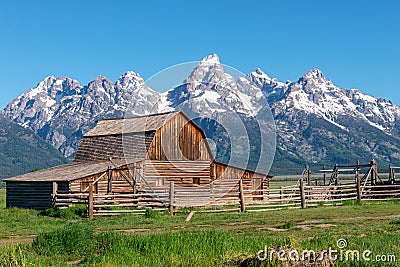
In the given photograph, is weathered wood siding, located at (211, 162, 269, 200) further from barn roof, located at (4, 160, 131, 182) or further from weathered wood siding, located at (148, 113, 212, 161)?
barn roof, located at (4, 160, 131, 182)

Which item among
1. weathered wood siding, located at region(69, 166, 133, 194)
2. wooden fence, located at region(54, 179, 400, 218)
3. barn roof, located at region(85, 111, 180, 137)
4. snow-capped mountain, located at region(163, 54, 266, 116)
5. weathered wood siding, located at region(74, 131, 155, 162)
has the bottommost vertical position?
wooden fence, located at region(54, 179, 400, 218)

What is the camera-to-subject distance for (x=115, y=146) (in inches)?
1923

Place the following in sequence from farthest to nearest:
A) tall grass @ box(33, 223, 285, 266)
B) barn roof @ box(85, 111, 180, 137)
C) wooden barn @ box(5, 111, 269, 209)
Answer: barn roof @ box(85, 111, 180, 137), wooden barn @ box(5, 111, 269, 209), tall grass @ box(33, 223, 285, 266)

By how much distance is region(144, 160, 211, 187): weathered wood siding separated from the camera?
1797 inches

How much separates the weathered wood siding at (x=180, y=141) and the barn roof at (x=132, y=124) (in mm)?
759

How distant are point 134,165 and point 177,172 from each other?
5494 mm

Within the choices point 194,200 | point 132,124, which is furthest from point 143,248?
point 132,124

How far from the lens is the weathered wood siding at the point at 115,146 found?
154 feet

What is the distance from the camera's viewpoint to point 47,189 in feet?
132

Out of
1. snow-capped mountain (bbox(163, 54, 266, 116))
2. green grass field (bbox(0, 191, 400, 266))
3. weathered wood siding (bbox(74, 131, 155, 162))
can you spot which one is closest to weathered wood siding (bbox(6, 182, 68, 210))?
weathered wood siding (bbox(74, 131, 155, 162))

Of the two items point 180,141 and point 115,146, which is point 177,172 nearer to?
point 180,141

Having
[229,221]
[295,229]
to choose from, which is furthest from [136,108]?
[295,229]

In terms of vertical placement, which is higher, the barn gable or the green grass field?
the barn gable

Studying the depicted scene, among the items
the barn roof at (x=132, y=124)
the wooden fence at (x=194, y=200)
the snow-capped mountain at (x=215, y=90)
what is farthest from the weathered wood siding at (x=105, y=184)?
the snow-capped mountain at (x=215, y=90)
